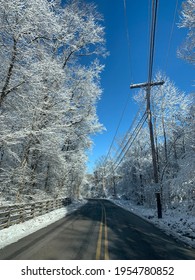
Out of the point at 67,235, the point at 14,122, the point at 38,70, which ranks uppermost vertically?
the point at 38,70

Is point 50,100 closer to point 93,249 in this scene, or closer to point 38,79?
point 38,79

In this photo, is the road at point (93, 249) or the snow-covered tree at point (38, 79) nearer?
the road at point (93, 249)

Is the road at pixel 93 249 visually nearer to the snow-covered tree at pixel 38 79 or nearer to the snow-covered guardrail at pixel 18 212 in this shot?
the snow-covered guardrail at pixel 18 212

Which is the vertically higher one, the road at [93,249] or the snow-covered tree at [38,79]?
the snow-covered tree at [38,79]

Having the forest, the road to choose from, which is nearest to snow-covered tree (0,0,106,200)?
the forest

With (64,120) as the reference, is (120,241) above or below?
below

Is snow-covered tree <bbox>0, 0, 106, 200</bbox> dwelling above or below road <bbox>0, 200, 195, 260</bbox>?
above

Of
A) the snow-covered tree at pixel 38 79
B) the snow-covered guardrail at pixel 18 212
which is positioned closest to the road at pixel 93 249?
the snow-covered guardrail at pixel 18 212

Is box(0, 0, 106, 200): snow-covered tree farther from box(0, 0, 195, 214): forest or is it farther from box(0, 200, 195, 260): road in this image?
box(0, 200, 195, 260): road

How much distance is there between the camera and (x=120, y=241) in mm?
7785

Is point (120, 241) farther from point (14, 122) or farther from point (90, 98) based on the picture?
point (90, 98)

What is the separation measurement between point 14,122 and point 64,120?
240 inches

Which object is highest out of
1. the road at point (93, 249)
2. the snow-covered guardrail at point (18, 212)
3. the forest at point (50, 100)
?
the forest at point (50, 100)
